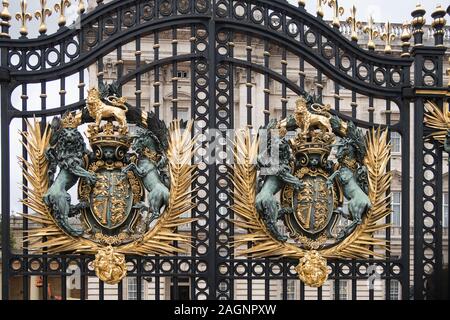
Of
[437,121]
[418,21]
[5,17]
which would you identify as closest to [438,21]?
[418,21]

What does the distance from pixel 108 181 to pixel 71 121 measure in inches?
23.9

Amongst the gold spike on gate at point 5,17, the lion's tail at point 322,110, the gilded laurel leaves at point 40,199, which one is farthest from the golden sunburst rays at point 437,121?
the gold spike on gate at point 5,17

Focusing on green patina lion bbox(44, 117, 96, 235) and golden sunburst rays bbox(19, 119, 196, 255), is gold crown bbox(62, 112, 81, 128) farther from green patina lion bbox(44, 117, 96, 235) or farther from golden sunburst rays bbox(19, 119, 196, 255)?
golden sunburst rays bbox(19, 119, 196, 255)

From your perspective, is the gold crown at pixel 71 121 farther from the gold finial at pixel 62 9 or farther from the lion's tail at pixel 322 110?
the lion's tail at pixel 322 110

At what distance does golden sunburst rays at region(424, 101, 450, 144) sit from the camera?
6.15 metres

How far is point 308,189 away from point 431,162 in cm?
160

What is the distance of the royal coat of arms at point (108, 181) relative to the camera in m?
5.70

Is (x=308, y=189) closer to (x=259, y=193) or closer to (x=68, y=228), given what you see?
(x=259, y=193)

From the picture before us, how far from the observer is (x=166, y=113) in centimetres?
993

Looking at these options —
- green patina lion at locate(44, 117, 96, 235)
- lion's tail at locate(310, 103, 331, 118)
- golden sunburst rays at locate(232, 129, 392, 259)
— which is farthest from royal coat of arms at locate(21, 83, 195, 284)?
lion's tail at locate(310, 103, 331, 118)

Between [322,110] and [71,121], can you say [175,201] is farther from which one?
[322,110]

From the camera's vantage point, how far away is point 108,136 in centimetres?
572

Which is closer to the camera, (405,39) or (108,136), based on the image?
(108,136)

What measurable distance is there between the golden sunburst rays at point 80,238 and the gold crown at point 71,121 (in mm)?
150
